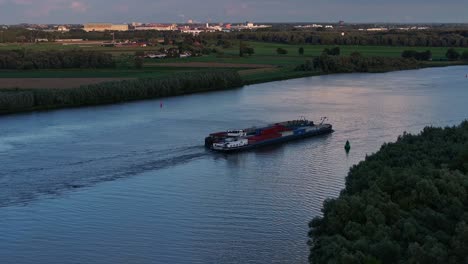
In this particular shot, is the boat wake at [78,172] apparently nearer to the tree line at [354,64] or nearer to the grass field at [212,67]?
the grass field at [212,67]

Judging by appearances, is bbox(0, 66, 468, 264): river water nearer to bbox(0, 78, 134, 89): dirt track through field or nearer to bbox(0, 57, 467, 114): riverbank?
bbox(0, 57, 467, 114): riverbank

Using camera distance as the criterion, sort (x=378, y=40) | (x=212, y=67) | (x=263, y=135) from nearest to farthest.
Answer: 1. (x=263, y=135)
2. (x=212, y=67)
3. (x=378, y=40)

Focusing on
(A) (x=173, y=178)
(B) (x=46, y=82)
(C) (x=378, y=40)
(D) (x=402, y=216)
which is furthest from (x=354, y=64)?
(D) (x=402, y=216)

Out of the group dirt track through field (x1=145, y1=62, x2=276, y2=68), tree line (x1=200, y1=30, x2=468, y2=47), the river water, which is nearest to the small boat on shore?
the river water

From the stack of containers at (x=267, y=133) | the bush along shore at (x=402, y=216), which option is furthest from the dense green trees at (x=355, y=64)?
the bush along shore at (x=402, y=216)

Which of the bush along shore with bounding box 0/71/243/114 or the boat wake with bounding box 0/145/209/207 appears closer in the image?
the boat wake with bounding box 0/145/209/207

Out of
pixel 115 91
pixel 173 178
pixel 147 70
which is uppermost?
pixel 147 70

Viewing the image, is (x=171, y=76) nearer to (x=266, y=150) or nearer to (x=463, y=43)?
(x=266, y=150)

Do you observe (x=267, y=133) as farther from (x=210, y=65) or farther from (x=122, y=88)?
(x=210, y=65)

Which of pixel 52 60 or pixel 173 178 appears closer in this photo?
pixel 173 178
